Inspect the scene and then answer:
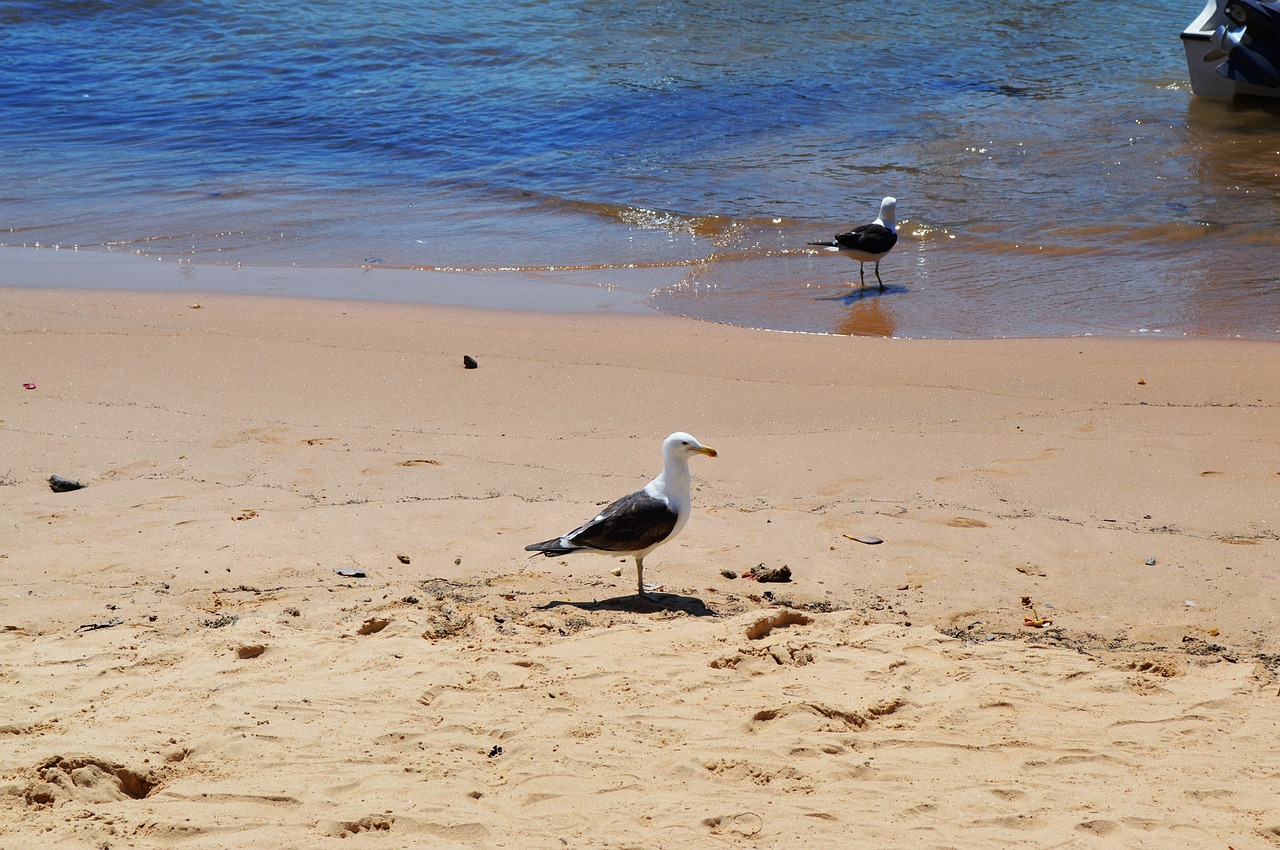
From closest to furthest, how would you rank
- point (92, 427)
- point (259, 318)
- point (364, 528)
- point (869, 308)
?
point (364, 528)
point (92, 427)
point (259, 318)
point (869, 308)

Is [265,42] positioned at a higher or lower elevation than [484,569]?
higher

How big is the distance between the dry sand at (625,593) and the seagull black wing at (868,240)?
189 cm

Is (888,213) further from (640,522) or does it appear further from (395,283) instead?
(640,522)

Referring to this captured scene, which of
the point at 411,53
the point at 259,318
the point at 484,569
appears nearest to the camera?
the point at 484,569

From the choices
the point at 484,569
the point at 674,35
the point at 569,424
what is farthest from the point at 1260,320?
the point at 674,35

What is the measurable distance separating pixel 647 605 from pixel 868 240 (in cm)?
602

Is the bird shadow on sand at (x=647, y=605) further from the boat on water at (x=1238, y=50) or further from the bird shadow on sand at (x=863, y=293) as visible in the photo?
the boat on water at (x=1238, y=50)

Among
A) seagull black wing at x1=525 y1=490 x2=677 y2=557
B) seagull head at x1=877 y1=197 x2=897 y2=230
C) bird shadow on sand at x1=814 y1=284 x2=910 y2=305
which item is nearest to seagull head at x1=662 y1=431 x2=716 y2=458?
seagull black wing at x1=525 y1=490 x2=677 y2=557

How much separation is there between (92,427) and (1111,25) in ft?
70.3

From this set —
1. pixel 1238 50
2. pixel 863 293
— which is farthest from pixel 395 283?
pixel 1238 50

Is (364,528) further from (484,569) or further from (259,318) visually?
(259,318)

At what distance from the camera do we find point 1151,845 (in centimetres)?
312

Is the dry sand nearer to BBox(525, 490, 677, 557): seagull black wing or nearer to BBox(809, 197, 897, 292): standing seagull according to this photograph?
BBox(525, 490, 677, 557): seagull black wing

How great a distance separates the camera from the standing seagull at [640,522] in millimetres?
4895
